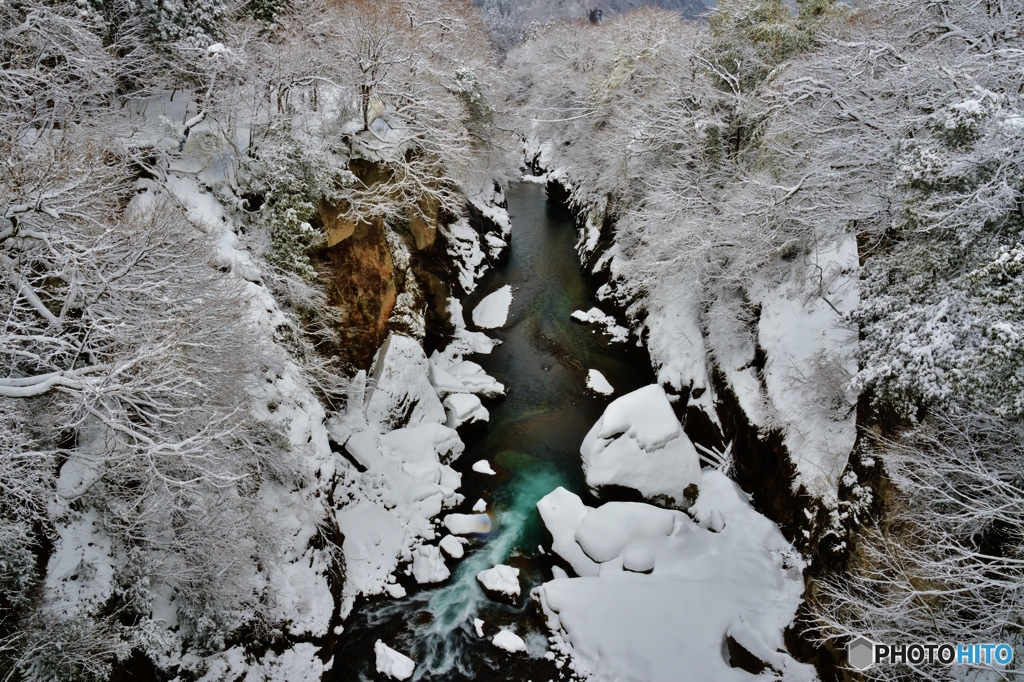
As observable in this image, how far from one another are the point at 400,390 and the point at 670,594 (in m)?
8.59

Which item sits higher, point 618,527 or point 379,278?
point 379,278

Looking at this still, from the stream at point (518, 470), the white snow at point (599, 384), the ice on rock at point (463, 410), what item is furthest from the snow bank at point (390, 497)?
the white snow at point (599, 384)

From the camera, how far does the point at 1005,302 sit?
6.83 meters

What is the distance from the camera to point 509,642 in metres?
9.73

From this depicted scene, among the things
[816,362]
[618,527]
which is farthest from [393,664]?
[816,362]

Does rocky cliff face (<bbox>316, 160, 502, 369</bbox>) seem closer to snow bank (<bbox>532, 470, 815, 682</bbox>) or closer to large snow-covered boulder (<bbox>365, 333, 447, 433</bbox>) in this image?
large snow-covered boulder (<bbox>365, 333, 447, 433</bbox>)

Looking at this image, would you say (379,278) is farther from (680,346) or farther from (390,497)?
(680,346)

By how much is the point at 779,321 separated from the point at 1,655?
16.4 metres

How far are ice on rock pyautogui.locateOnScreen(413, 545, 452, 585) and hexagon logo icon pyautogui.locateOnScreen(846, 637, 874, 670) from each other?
7697 millimetres

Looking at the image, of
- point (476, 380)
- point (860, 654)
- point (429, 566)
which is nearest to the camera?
point (860, 654)

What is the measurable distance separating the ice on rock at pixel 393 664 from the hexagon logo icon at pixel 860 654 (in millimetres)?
7707

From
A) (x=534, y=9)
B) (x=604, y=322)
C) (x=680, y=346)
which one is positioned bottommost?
(x=604, y=322)

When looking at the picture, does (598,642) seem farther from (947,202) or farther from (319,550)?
(947,202)

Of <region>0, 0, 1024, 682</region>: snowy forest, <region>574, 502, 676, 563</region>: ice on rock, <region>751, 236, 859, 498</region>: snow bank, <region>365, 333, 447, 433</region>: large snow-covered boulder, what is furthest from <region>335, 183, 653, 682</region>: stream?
<region>751, 236, 859, 498</region>: snow bank
